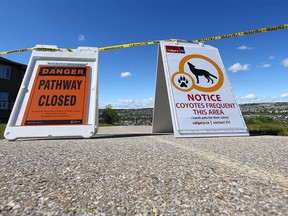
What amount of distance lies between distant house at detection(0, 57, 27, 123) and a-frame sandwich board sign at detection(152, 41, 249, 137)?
76.8ft

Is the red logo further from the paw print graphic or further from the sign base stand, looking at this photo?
the paw print graphic

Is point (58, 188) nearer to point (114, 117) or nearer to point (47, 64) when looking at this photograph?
point (47, 64)

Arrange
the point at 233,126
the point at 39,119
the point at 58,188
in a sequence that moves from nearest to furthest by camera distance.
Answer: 1. the point at 58,188
2. the point at 39,119
3. the point at 233,126

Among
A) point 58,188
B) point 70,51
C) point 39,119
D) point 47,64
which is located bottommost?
point 58,188

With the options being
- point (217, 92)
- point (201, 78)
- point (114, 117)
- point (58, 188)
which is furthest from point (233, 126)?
point (114, 117)

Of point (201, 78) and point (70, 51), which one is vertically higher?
point (70, 51)

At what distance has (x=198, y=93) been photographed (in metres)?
6.54

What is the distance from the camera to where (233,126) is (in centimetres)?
629

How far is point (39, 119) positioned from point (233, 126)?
5.05m

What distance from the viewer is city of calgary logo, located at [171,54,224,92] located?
660 cm

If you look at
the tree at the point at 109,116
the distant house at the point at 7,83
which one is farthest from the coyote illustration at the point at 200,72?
the distant house at the point at 7,83

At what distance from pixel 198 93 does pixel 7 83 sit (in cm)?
2521

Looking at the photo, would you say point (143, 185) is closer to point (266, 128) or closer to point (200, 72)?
point (200, 72)

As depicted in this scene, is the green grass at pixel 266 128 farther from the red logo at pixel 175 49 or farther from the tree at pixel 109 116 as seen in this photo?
the tree at pixel 109 116
